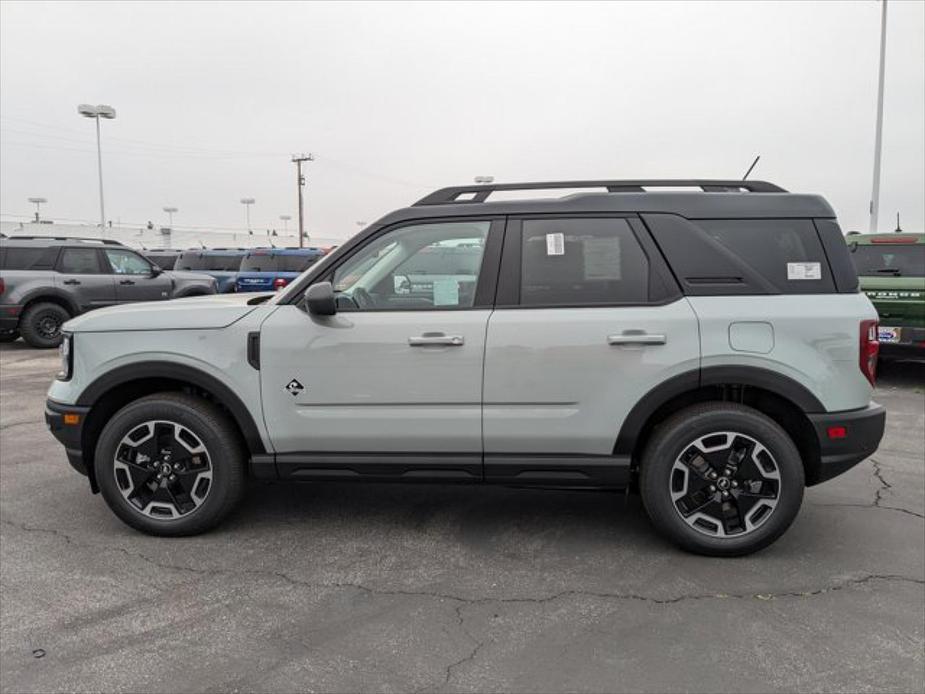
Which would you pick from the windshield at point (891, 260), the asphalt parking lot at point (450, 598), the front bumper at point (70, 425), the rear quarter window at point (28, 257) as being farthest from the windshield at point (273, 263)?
the front bumper at point (70, 425)

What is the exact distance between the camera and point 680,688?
8.60 feet

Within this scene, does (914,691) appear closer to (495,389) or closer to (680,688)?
(680,688)

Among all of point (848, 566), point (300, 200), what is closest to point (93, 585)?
point (848, 566)

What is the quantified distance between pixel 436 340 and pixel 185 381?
1.44 metres

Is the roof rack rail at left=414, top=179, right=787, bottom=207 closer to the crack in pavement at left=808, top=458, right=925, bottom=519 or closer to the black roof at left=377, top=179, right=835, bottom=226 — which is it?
the black roof at left=377, top=179, right=835, bottom=226

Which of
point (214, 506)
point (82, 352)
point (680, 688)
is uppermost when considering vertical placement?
point (82, 352)

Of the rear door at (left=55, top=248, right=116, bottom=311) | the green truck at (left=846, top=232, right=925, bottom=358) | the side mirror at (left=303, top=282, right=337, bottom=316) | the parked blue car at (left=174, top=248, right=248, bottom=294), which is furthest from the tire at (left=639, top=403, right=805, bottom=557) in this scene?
the parked blue car at (left=174, top=248, right=248, bottom=294)

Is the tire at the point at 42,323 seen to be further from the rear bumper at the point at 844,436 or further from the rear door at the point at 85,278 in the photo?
the rear bumper at the point at 844,436

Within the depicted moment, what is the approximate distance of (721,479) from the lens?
144 inches

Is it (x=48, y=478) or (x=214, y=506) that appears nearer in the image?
(x=214, y=506)

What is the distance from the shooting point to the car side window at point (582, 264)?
370 cm

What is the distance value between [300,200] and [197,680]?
6293 cm

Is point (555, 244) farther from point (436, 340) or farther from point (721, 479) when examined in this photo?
point (721, 479)

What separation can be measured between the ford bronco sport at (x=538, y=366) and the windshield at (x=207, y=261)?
15.7 m
